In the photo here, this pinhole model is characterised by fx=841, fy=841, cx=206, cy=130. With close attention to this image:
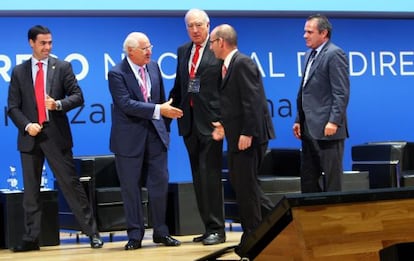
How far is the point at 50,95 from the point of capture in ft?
22.4

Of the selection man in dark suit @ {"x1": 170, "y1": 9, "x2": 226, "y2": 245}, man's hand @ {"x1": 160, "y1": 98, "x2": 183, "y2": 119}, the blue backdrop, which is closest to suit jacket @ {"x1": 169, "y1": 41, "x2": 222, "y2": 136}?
man in dark suit @ {"x1": 170, "y1": 9, "x2": 226, "y2": 245}

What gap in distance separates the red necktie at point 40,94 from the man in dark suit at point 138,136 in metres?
0.59

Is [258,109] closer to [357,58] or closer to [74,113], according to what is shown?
[74,113]

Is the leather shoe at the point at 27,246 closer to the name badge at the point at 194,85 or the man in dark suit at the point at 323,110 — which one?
the name badge at the point at 194,85

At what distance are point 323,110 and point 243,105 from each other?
65cm

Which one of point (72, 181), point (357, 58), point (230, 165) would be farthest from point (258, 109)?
point (357, 58)

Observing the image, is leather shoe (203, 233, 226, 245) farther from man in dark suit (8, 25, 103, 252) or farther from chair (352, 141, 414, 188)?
chair (352, 141, 414, 188)

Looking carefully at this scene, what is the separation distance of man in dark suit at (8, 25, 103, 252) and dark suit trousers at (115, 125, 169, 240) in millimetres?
409

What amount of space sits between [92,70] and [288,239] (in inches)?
234

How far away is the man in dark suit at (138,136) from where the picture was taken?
6594mm

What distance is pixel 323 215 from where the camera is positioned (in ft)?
9.71

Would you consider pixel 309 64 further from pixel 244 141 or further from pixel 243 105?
pixel 244 141

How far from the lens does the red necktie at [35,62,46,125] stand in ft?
22.4

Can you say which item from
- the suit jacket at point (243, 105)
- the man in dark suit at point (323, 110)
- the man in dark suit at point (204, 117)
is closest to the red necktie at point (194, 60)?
the man in dark suit at point (204, 117)
